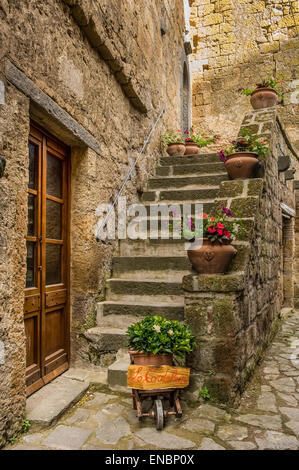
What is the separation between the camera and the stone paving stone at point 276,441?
83.1 inches

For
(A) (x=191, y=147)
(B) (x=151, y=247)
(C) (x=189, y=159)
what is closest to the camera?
(B) (x=151, y=247)

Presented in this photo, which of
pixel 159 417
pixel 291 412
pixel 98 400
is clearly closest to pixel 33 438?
pixel 98 400

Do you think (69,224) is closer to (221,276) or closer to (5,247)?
(5,247)

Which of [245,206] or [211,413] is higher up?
Result: [245,206]

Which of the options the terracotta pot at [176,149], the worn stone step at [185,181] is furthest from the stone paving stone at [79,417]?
the terracotta pot at [176,149]

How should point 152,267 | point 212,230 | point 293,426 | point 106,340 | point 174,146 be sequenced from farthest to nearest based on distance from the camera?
1. point 174,146
2. point 152,267
3. point 106,340
4. point 212,230
5. point 293,426

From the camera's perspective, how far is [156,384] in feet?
7.86

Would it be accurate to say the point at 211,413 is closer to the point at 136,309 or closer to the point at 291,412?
the point at 291,412

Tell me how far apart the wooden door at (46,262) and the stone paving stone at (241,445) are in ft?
4.73

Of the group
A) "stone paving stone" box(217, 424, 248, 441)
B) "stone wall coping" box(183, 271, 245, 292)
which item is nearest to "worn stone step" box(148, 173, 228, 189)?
"stone wall coping" box(183, 271, 245, 292)

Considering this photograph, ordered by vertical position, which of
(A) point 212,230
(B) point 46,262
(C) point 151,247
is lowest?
(B) point 46,262

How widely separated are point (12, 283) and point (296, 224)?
6596mm

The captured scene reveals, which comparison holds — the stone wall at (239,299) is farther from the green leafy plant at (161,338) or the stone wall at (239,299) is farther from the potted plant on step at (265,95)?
the potted plant on step at (265,95)

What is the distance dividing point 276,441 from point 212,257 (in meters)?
1.25
